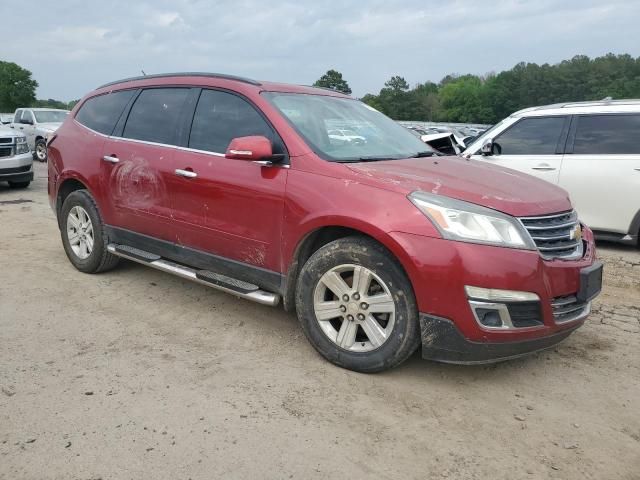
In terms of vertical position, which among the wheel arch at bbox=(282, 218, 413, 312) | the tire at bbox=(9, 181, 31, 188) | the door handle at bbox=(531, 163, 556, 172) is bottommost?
the tire at bbox=(9, 181, 31, 188)

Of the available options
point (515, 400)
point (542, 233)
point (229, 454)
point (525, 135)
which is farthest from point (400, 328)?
point (525, 135)

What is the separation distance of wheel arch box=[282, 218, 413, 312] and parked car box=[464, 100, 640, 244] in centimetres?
320

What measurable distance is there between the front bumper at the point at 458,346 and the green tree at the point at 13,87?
3139 inches

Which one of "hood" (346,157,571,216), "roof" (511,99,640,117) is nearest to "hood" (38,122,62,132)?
"roof" (511,99,640,117)

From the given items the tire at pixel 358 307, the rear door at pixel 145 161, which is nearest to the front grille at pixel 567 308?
the tire at pixel 358 307

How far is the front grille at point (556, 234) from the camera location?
3.06 m

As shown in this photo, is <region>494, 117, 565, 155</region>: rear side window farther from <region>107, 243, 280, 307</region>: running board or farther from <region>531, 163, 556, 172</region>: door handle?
<region>107, 243, 280, 307</region>: running board

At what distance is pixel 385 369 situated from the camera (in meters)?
3.25

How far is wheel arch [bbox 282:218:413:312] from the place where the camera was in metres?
3.07

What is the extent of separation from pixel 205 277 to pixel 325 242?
102 cm

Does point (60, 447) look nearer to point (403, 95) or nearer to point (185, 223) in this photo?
point (185, 223)

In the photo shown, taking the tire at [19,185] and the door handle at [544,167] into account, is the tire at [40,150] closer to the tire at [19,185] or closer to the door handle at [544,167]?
the tire at [19,185]

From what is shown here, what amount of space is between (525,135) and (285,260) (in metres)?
4.52

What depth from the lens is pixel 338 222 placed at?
329cm
